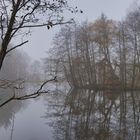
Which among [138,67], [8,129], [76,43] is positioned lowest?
[8,129]

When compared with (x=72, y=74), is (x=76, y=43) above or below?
above

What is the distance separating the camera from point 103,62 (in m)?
51.2

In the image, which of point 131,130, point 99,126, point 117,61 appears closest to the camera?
point 131,130

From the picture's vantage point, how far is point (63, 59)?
56594 millimetres

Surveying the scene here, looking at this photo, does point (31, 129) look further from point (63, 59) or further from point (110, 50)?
point (63, 59)

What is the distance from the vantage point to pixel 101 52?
170 feet

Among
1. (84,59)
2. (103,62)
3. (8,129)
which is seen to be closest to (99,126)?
(8,129)

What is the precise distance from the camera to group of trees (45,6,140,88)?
1857 inches

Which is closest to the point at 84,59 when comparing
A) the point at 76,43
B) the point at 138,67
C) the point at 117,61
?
the point at 76,43

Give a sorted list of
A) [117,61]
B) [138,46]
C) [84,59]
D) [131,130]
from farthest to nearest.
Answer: [84,59], [117,61], [138,46], [131,130]

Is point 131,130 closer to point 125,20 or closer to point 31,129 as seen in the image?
point 31,129

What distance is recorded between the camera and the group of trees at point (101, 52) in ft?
155

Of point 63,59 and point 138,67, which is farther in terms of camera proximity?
point 63,59

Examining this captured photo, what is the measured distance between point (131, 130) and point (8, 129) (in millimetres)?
6265
